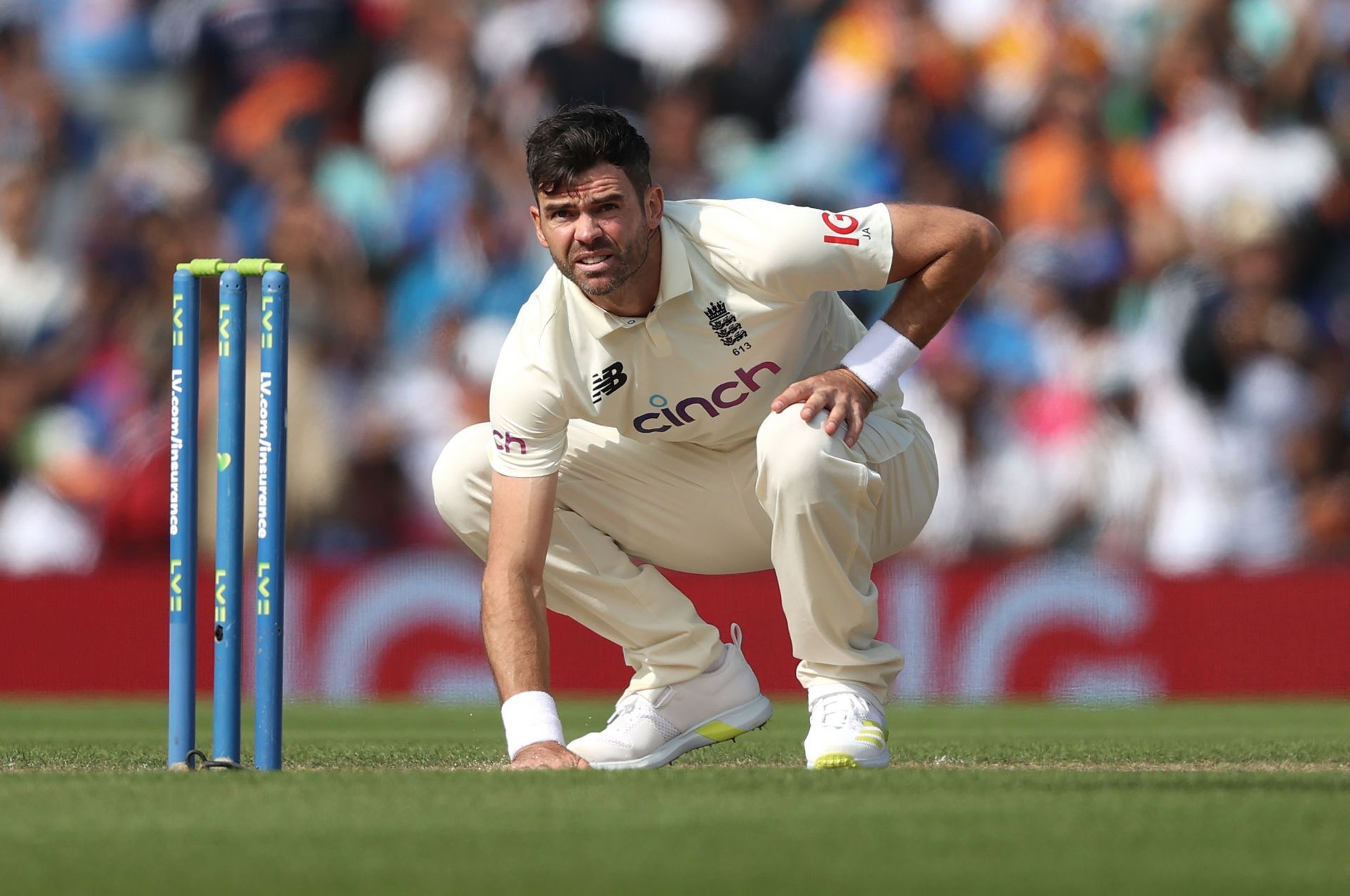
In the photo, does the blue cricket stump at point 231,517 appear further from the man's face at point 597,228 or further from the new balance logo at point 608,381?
the new balance logo at point 608,381

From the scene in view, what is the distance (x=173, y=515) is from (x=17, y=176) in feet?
17.5

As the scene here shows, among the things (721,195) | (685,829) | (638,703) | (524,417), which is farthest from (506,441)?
(721,195)

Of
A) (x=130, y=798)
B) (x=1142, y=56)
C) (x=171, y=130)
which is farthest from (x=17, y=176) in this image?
(x=130, y=798)

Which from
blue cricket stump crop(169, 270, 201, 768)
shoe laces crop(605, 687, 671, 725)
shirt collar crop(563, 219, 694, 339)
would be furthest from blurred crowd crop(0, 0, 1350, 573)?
blue cricket stump crop(169, 270, 201, 768)

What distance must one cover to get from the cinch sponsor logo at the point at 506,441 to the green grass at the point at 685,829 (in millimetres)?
645

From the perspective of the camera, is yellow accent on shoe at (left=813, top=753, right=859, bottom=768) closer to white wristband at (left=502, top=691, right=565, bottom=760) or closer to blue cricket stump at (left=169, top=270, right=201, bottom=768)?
white wristband at (left=502, top=691, right=565, bottom=760)

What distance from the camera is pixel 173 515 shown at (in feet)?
11.8

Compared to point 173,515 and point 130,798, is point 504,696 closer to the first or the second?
point 173,515

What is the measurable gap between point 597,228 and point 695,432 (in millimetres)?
594

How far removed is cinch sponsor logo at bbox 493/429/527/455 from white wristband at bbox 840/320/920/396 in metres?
0.66

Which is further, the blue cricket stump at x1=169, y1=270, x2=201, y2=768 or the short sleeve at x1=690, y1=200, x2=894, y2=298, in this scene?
the short sleeve at x1=690, y1=200, x2=894, y2=298

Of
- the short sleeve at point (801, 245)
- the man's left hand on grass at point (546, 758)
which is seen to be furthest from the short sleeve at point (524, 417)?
the man's left hand on grass at point (546, 758)

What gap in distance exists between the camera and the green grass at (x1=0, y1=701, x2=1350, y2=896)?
7.47 feet

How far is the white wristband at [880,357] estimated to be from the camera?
3875 mm
